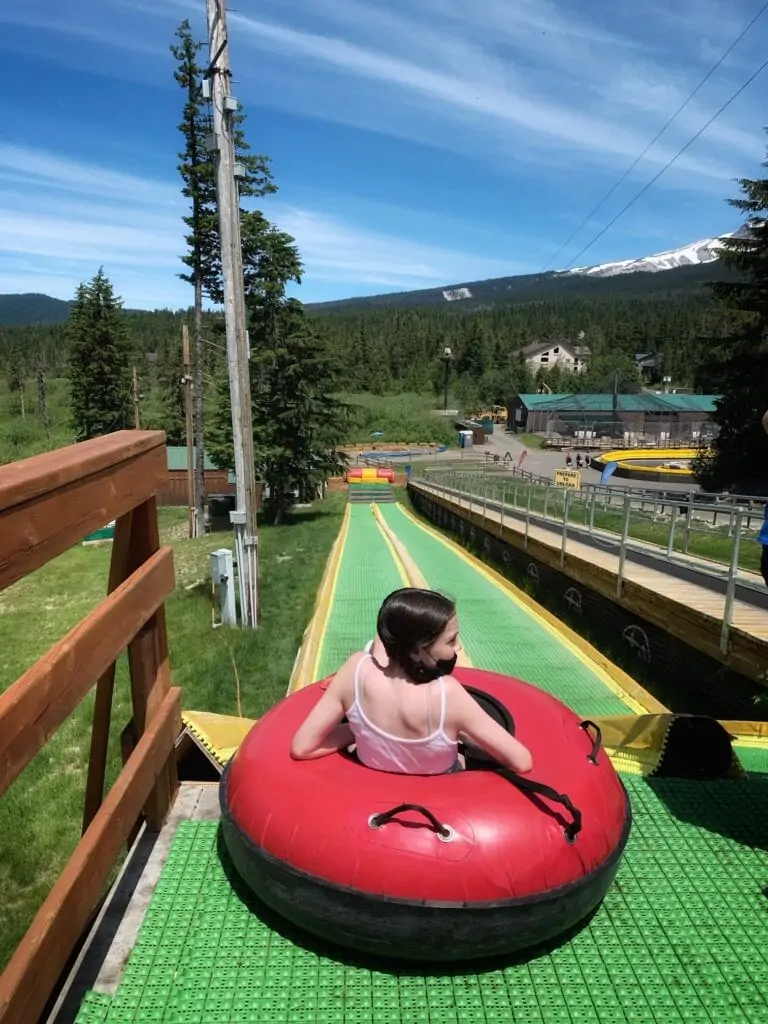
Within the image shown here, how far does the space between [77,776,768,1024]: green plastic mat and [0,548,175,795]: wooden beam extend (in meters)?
1.02

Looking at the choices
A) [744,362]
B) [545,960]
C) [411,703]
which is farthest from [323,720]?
[744,362]

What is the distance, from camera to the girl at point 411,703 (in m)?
2.40

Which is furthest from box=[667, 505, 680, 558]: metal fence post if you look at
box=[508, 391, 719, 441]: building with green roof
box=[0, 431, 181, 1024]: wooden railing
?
box=[508, 391, 719, 441]: building with green roof

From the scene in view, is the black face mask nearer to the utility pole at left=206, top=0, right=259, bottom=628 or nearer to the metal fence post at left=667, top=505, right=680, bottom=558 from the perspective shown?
the metal fence post at left=667, top=505, right=680, bottom=558

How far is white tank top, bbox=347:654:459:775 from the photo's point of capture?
250cm

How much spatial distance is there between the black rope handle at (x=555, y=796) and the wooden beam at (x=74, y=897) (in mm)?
1343

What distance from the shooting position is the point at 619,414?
71.9 meters

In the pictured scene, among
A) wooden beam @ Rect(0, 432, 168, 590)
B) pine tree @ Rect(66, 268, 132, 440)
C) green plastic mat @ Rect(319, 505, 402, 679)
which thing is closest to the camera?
wooden beam @ Rect(0, 432, 168, 590)

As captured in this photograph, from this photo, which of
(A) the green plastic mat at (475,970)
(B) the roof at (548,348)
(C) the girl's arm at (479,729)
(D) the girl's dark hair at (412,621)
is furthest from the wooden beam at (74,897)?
(B) the roof at (548,348)

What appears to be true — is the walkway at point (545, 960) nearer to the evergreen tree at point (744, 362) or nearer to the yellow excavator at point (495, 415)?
the evergreen tree at point (744, 362)

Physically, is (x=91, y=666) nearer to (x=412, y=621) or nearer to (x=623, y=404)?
(x=412, y=621)

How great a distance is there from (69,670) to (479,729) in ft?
4.46

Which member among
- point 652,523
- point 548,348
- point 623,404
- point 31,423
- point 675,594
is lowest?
point 31,423

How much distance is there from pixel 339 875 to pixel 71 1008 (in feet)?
2.95
